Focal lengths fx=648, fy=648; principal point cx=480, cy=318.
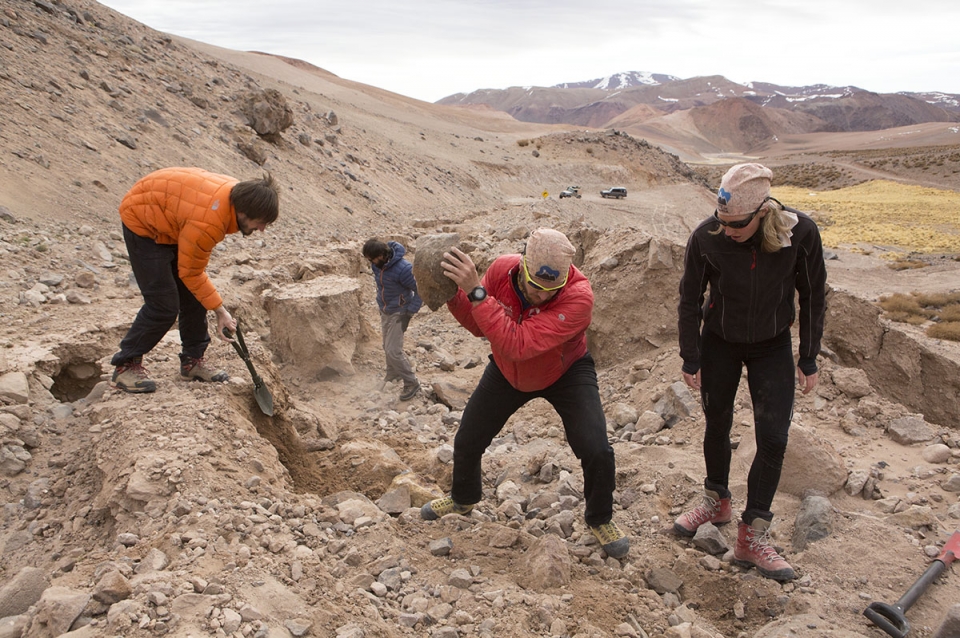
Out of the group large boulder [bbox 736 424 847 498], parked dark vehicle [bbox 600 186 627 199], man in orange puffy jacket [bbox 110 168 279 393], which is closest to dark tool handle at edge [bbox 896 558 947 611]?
large boulder [bbox 736 424 847 498]

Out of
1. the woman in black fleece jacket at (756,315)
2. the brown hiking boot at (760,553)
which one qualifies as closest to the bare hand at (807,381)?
the woman in black fleece jacket at (756,315)

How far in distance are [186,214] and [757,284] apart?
11.1 feet

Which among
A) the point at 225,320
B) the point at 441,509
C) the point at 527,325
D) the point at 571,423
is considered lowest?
the point at 441,509

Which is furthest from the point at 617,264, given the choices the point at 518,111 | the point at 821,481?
the point at 518,111

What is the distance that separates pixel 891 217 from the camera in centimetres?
3044

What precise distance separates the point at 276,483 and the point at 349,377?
347cm

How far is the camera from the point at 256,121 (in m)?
16.5

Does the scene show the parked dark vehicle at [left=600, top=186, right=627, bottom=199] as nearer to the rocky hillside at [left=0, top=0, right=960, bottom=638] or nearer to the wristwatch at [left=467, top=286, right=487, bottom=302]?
the rocky hillside at [left=0, top=0, right=960, bottom=638]

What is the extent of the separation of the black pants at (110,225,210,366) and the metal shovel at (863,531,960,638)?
4371mm

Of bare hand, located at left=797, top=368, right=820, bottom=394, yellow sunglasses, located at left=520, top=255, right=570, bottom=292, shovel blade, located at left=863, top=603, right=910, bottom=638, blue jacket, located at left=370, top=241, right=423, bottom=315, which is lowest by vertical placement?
shovel blade, located at left=863, top=603, right=910, bottom=638

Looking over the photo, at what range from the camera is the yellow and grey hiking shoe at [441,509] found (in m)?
3.96

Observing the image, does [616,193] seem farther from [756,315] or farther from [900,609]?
[900,609]

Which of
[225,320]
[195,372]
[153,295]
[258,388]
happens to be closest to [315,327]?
[258,388]

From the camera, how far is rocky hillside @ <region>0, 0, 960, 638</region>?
293 centimetres
